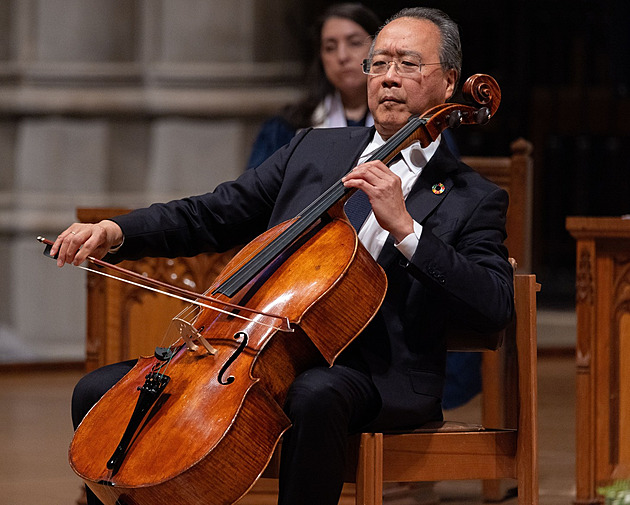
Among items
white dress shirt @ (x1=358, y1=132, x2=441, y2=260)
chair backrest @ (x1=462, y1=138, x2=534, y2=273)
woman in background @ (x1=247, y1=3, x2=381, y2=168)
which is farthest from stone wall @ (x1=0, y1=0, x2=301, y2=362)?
white dress shirt @ (x1=358, y1=132, x2=441, y2=260)

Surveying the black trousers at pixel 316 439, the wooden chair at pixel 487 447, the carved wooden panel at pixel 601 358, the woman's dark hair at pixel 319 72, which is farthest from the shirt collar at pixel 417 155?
the woman's dark hair at pixel 319 72

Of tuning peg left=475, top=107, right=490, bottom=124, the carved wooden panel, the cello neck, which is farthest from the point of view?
the carved wooden panel

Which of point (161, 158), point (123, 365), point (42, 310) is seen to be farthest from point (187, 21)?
point (123, 365)

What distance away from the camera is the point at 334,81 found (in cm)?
410

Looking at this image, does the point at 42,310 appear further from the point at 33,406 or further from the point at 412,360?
the point at 412,360

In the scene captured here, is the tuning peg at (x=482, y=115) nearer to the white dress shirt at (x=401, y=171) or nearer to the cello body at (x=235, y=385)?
the white dress shirt at (x=401, y=171)

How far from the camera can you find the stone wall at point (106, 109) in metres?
6.24

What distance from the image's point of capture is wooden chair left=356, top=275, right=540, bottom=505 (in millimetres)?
2402

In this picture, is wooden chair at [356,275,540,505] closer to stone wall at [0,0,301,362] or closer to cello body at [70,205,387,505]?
cello body at [70,205,387,505]

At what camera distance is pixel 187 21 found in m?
6.18

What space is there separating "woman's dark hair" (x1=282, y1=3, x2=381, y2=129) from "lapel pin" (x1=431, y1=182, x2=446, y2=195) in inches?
65.9

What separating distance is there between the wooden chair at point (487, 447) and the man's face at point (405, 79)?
0.44 meters

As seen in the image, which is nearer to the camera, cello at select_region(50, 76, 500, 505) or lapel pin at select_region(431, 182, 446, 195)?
cello at select_region(50, 76, 500, 505)

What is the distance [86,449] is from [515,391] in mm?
954
